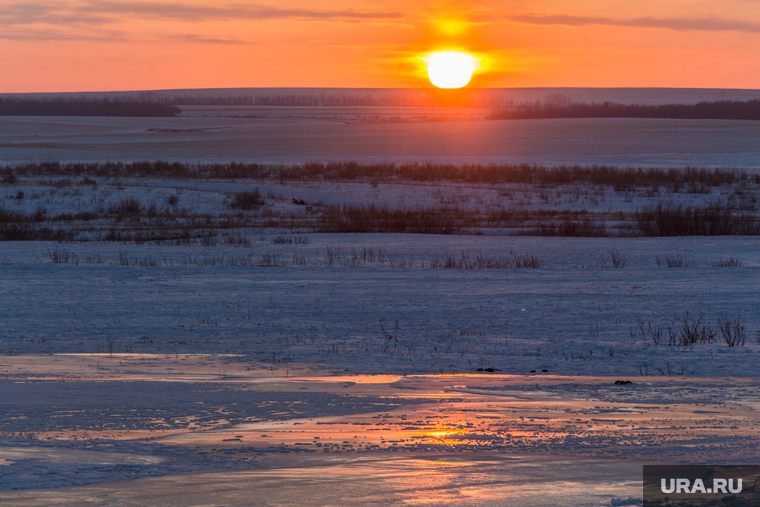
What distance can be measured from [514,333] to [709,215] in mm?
16764

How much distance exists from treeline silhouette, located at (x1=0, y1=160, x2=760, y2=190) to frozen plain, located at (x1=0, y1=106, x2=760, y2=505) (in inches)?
977

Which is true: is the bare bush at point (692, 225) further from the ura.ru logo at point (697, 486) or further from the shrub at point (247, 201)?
the ura.ru logo at point (697, 486)

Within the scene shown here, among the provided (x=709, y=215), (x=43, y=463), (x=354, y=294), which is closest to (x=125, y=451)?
(x=43, y=463)

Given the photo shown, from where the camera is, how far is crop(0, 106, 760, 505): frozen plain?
4.26m

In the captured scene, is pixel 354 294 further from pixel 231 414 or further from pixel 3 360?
pixel 231 414

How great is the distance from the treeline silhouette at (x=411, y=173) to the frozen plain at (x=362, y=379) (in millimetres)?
24813

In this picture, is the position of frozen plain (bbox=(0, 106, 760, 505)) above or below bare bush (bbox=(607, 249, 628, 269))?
below

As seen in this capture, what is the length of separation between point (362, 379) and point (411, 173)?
3772 cm

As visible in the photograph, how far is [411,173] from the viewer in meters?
44.3

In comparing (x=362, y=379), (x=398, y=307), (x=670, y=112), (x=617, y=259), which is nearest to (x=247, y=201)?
Result: (x=617, y=259)

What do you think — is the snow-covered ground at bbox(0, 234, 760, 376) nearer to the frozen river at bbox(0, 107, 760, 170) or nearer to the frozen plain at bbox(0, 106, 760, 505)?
the frozen plain at bbox(0, 106, 760, 505)

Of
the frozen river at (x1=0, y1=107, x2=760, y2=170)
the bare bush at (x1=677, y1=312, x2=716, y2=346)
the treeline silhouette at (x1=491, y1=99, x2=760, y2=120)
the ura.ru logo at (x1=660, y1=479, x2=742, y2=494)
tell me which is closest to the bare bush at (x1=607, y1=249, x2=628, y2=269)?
the bare bush at (x1=677, y1=312, x2=716, y2=346)

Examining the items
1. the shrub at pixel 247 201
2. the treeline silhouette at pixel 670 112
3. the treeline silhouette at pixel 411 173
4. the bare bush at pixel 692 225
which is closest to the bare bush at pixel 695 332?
the bare bush at pixel 692 225

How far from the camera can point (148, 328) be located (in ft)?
32.5
